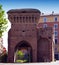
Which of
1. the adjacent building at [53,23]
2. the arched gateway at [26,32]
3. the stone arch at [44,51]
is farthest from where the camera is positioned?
the adjacent building at [53,23]

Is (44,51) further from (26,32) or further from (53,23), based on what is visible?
(53,23)

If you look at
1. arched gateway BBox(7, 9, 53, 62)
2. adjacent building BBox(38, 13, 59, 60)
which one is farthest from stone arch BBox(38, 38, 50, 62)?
adjacent building BBox(38, 13, 59, 60)

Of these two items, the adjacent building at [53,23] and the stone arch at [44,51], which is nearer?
the stone arch at [44,51]

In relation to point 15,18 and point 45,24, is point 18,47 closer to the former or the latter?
point 15,18

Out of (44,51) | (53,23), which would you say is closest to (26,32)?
(44,51)

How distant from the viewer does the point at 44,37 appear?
7288cm

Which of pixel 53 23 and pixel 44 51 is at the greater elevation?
pixel 53 23

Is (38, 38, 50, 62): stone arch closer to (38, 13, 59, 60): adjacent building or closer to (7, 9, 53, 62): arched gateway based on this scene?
(7, 9, 53, 62): arched gateway

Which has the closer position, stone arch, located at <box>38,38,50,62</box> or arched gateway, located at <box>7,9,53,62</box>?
arched gateway, located at <box>7,9,53,62</box>

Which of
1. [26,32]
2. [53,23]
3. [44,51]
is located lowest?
[44,51]

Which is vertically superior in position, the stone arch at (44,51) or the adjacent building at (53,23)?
the adjacent building at (53,23)

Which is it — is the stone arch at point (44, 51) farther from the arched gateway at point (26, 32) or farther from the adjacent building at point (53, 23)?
the adjacent building at point (53, 23)

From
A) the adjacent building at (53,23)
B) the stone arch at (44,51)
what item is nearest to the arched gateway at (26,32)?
the stone arch at (44,51)

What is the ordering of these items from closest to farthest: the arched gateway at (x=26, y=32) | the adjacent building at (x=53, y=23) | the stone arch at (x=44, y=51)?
1. the arched gateway at (x=26, y=32)
2. the stone arch at (x=44, y=51)
3. the adjacent building at (x=53, y=23)
